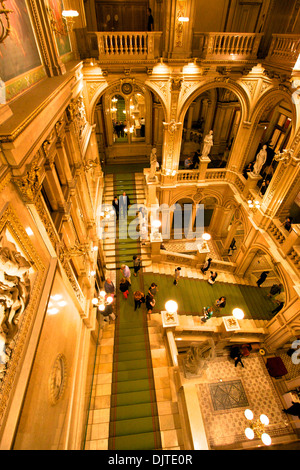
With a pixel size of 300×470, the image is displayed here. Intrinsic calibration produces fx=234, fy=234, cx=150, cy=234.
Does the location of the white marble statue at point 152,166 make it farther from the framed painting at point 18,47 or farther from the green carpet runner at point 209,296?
the framed painting at point 18,47

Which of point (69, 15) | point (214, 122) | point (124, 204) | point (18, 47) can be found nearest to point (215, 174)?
point (214, 122)

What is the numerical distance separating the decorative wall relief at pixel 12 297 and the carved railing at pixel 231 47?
10720mm

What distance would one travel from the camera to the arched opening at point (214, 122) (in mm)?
14820

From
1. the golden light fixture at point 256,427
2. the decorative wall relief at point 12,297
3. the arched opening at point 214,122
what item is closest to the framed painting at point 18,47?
the decorative wall relief at point 12,297

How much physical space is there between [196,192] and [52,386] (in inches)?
475

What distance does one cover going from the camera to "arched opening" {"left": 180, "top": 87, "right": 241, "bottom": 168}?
1482cm

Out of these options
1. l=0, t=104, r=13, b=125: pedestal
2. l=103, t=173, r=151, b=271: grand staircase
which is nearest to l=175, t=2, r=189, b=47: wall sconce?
l=103, t=173, r=151, b=271: grand staircase

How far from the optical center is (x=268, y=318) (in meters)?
10.9

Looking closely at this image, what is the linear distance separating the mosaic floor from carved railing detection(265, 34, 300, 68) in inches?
467

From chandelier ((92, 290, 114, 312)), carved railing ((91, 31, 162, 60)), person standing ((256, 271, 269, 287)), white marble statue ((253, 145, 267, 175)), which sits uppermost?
carved railing ((91, 31, 162, 60))

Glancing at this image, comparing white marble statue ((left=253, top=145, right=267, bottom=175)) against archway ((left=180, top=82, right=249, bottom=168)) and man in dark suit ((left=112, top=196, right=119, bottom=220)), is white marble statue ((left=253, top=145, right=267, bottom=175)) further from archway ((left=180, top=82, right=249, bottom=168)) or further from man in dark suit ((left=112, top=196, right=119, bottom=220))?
man in dark suit ((left=112, top=196, right=119, bottom=220))

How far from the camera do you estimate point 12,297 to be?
2.95 meters
